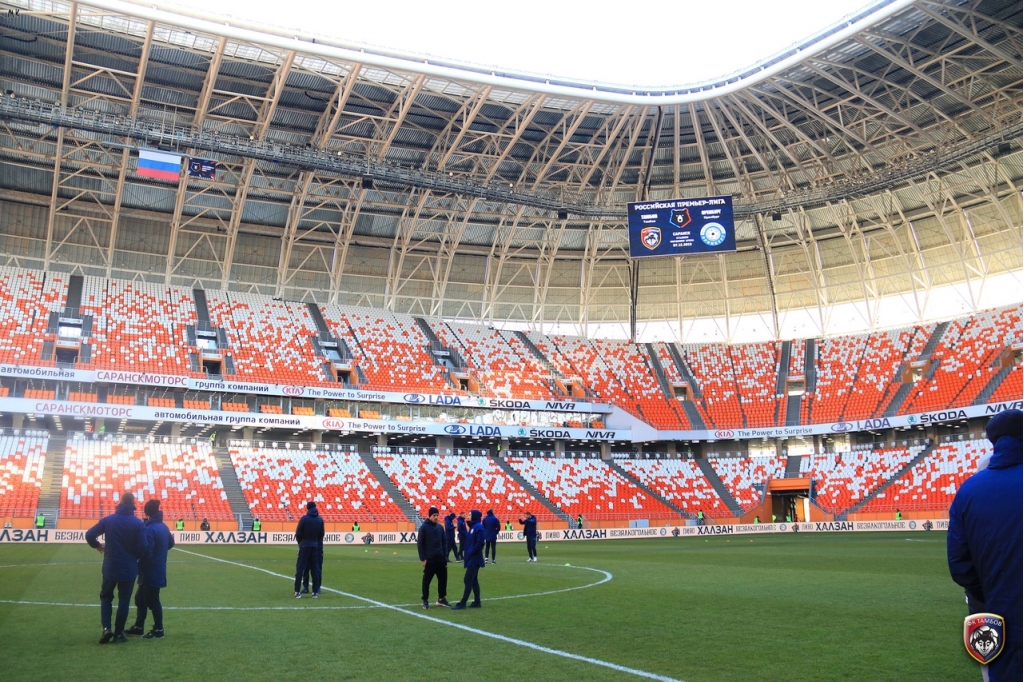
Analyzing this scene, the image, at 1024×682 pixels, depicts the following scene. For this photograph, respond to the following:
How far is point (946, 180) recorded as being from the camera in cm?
5466

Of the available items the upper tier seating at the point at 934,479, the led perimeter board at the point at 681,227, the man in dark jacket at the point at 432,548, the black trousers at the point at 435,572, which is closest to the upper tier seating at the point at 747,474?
the upper tier seating at the point at 934,479

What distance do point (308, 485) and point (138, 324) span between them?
15195 mm

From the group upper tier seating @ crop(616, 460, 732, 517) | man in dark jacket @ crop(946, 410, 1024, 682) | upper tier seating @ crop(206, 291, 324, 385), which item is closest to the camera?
man in dark jacket @ crop(946, 410, 1024, 682)

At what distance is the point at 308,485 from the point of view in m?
48.7

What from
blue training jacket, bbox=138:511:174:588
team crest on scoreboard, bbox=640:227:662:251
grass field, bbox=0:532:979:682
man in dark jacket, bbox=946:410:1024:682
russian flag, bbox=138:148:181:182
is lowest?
grass field, bbox=0:532:979:682

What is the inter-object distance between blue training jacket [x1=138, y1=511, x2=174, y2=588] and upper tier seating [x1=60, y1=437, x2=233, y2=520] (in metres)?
32.4

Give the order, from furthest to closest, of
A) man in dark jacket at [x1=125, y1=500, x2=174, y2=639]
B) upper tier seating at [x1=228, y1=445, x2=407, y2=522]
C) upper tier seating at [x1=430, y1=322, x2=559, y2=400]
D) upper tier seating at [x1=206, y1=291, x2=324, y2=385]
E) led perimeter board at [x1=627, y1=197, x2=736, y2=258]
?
upper tier seating at [x1=430, y1=322, x2=559, y2=400] → upper tier seating at [x1=206, y1=291, x2=324, y2=385] → upper tier seating at [x1=228, y1=445, x2=407, y2=522] → led perimeter board at [x1=627, y1=197, x2=736, y2=258] → man in dark jacket at [x1=125, y1=500, x2=174, y2=639]

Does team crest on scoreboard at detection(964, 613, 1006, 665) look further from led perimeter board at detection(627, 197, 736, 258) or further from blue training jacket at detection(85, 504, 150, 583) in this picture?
led perimeter board at detection(627, 197, 736, 258)

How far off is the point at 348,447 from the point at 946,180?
41.0 metres

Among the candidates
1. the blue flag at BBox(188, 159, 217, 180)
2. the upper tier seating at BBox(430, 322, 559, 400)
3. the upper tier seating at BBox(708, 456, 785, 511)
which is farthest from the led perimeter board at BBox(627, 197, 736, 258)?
A: the upper tier seating at BBox(708, 456, 785, 511)

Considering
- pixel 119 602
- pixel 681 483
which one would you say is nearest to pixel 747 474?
pixel 681 483

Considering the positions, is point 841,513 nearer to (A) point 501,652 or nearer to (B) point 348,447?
(B) point 348,447

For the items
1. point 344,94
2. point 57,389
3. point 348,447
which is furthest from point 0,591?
point 348,447

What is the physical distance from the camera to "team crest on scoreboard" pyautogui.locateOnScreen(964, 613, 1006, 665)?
4.41 metres
